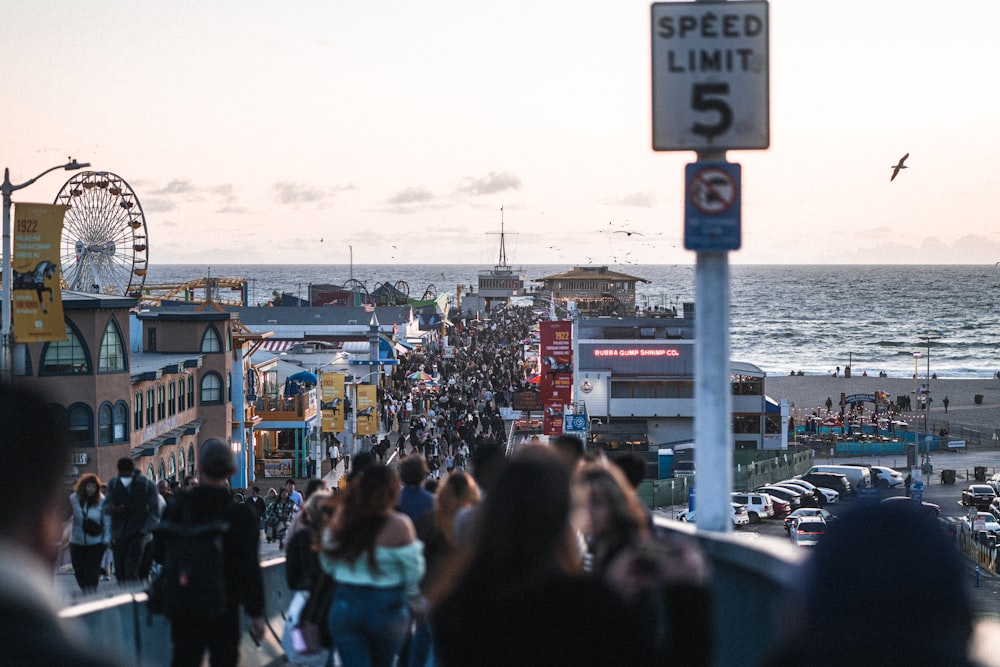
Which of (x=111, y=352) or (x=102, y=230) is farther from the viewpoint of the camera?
(x=102, y=230)

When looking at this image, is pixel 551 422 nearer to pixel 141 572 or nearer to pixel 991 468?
pixel 991 468

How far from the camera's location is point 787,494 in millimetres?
41688

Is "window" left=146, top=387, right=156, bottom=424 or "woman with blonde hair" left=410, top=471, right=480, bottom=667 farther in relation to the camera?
"window" left=146, top=387, right=156, bottom=424

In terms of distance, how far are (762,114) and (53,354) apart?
27200 mm

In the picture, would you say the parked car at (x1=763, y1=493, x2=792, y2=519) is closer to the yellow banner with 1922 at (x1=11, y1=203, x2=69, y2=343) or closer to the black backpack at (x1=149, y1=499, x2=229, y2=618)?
the yellow banner with 1922 at (x1=11, y1=203, x2=69, y2=343)

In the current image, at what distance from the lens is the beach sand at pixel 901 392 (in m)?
76.0

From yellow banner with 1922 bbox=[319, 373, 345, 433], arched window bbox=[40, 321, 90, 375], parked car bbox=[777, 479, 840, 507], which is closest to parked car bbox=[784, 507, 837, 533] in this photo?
parked car bbox=[777, 479, 840, 507]

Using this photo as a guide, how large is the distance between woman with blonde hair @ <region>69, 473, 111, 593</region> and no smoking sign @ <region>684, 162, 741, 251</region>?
23.0ft

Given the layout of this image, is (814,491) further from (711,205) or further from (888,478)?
(711,205)

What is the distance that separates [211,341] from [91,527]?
99.6 feet

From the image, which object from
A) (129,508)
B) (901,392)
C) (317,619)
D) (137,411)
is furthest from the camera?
(901,392)

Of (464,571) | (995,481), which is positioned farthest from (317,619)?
(995,481)

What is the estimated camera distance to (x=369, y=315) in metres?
91.1

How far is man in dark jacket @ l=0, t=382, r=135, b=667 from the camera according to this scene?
87.4 inches
